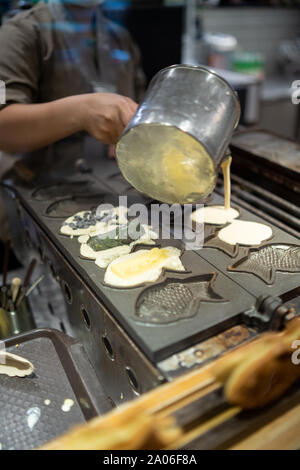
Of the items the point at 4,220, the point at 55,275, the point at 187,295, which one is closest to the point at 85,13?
the point at 4,220

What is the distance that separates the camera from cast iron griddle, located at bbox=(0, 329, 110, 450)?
1.00 meters

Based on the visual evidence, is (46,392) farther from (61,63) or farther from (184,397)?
(61,63)

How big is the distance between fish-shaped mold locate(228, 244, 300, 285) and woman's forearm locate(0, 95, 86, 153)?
0.85m

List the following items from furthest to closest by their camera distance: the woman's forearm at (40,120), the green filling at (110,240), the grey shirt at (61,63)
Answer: the grey shirt at (61,63), the woman's forearm at (40,120), the green filling at (110,240)

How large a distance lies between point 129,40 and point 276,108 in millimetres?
2908

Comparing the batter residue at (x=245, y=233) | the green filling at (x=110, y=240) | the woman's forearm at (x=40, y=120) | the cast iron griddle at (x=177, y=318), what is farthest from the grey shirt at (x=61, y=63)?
the batter residue at (x=245, y=233)

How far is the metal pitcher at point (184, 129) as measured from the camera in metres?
1.14

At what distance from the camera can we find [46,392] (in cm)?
109

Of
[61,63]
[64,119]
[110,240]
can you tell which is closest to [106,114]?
[64,119]

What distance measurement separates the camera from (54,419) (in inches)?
40.1

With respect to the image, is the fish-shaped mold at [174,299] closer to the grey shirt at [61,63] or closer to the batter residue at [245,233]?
the batter residue at [245,233]

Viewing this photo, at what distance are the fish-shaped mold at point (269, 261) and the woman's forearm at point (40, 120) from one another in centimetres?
85

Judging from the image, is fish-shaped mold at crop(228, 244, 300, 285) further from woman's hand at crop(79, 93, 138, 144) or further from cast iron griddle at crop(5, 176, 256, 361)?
woman's hand at crop(79, 93, 138, 144)

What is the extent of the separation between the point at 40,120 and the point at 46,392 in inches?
43.5
